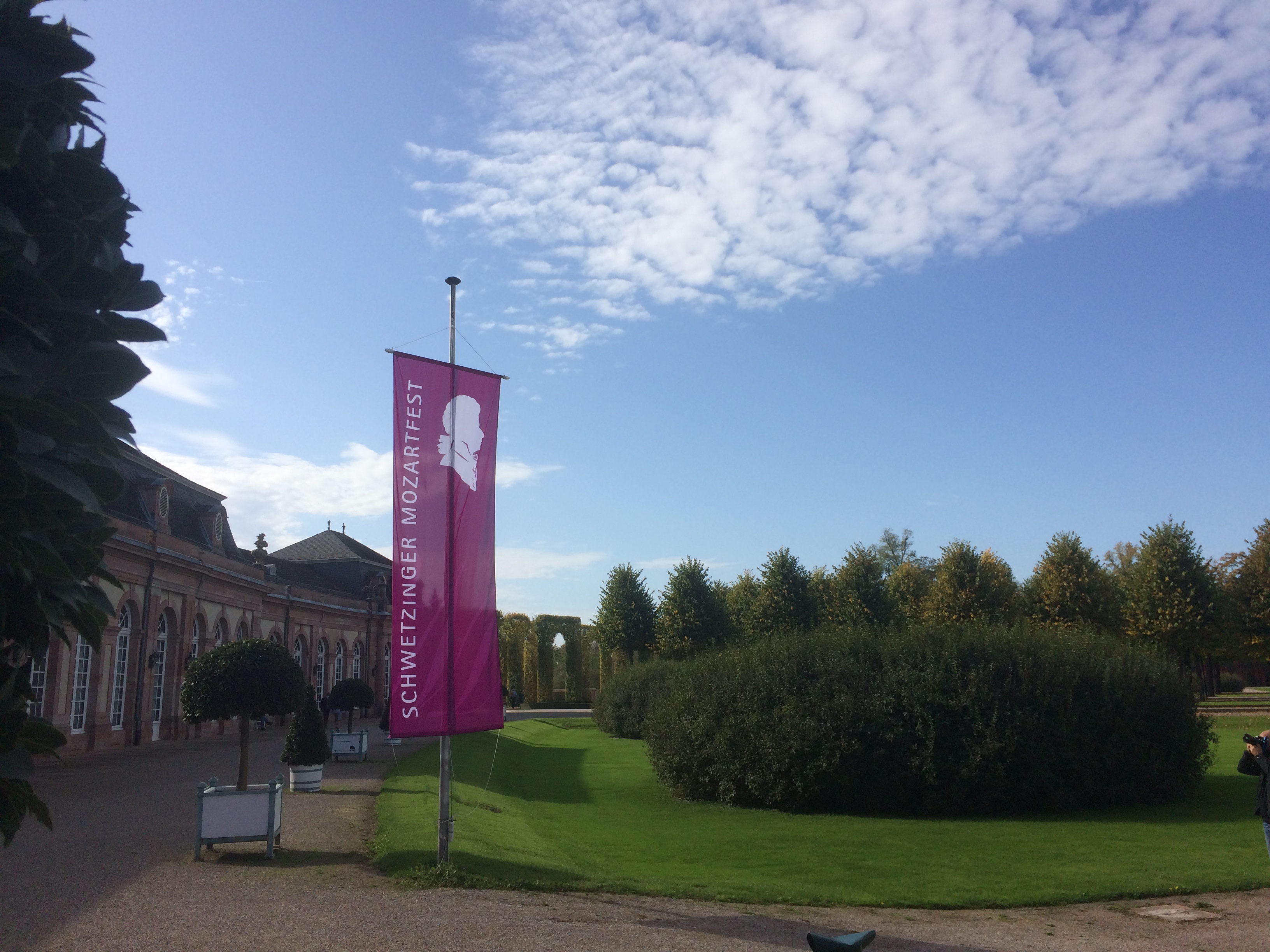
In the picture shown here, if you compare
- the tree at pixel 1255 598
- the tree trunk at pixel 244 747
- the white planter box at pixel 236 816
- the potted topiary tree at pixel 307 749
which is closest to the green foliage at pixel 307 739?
the potted topiary tree at pixel 307 749

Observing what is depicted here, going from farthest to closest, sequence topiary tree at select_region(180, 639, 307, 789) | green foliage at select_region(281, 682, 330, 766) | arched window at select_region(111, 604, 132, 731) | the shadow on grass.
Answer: arched window at select_region(111, 604, 132, 731)
the shadow on grass
green foliage at select_region(281, 682, 330, 766)
topiary tree at select_region(180, 639, 307, 789)

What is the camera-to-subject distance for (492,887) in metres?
10.6

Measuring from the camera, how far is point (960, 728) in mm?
18531

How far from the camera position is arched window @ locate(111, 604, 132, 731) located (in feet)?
98.0

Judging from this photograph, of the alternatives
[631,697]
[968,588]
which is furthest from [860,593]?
[631,697]

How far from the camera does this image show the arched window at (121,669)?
98.0 feet

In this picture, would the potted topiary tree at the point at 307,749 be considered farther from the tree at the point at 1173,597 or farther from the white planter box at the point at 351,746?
the tree at the point at 1173,597

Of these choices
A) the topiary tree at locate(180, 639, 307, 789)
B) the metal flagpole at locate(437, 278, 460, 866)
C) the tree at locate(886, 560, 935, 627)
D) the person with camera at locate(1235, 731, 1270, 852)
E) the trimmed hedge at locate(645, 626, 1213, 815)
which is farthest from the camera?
the tree at locate(886, 560, 935, 627)

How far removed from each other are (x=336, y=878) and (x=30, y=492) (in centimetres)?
968

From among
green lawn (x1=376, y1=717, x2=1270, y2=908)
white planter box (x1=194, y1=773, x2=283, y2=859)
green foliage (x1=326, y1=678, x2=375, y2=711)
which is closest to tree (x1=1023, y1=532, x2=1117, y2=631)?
green lawn (x1=376, y1=717, x2=1270, y2=908)

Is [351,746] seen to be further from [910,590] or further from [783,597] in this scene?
[910,590]

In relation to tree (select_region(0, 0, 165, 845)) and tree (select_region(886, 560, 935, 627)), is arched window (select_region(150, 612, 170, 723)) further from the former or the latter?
tree (select_region(886, 560, 935, 627))

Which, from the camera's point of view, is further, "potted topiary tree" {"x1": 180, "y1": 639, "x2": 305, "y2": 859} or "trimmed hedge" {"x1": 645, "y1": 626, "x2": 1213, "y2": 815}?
"trimmed hedge" {"x1": 645, "y1": 626, "x2": 1213, "y2": 815}

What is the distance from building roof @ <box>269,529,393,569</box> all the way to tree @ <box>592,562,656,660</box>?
1476 cm
